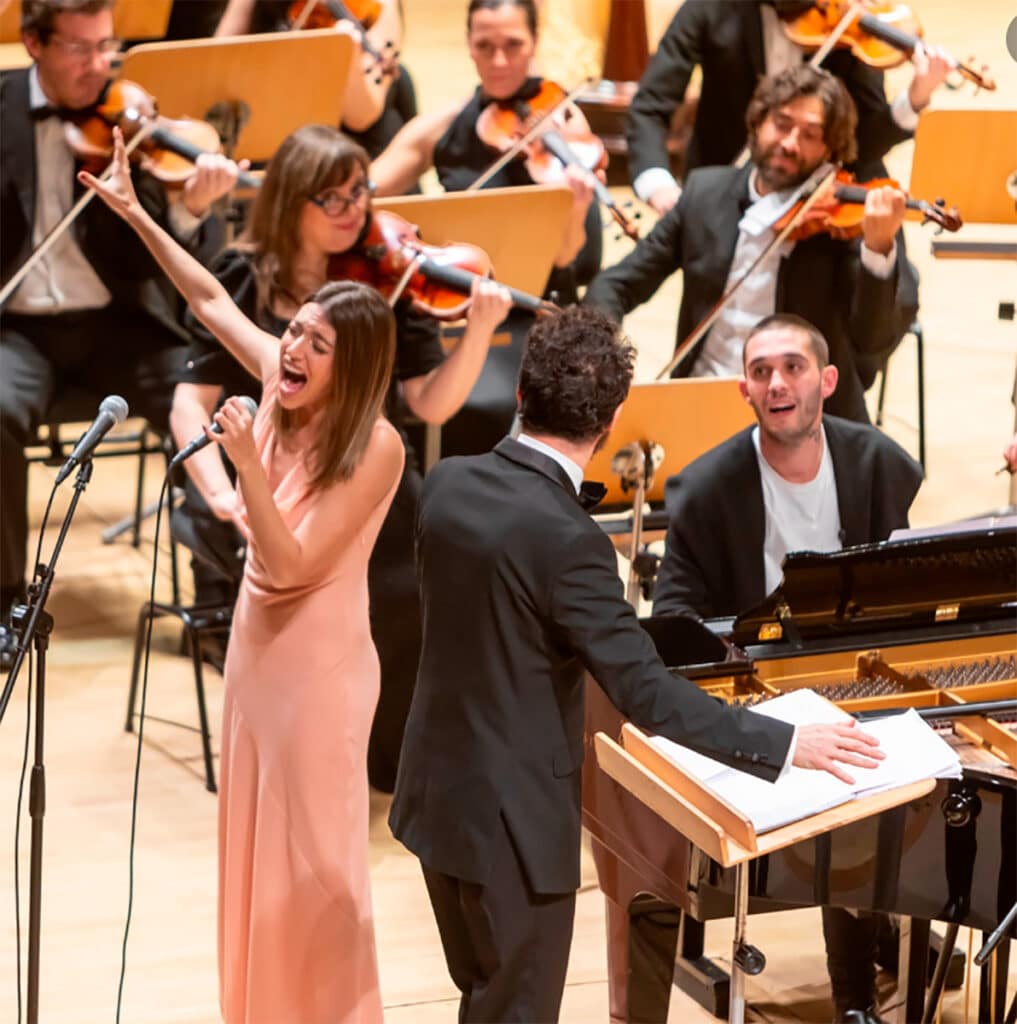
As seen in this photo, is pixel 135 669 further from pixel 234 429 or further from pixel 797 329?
pixel 234 429

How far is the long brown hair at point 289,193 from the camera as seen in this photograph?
422cm

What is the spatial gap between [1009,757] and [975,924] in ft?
0.96

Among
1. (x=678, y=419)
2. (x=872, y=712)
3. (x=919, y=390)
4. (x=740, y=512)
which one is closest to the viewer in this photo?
(x=872, y=712)

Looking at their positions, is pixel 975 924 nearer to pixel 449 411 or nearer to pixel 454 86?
pixel 449 411

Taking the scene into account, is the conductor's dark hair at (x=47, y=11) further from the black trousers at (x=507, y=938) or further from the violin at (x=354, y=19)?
the black trousers at (x=507, y=938)

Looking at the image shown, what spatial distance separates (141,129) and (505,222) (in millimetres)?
926

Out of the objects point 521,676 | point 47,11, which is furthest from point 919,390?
point 521,676

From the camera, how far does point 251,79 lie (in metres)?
5.34

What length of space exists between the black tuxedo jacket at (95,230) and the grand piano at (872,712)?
7.64 ft

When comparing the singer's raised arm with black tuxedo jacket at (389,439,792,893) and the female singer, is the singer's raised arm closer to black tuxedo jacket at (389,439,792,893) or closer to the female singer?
the female singer

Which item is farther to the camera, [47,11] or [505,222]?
[47,11]

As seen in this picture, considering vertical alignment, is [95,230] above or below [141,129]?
below

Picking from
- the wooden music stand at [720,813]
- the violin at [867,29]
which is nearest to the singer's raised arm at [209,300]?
the wooden music stand at [720,813]

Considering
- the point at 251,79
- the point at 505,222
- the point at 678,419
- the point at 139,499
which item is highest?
the point at 251,79
